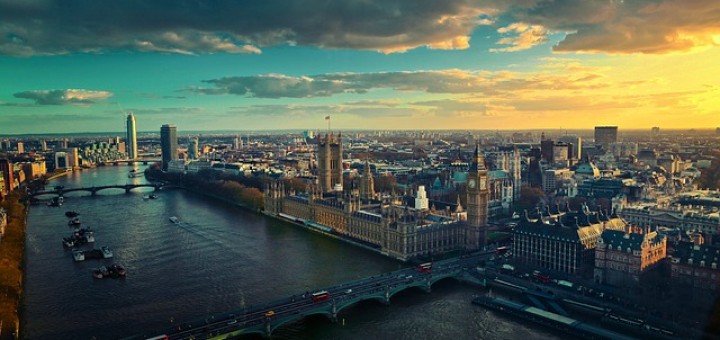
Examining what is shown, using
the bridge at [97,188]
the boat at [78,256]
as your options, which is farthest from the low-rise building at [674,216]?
the bridge at [97,188]

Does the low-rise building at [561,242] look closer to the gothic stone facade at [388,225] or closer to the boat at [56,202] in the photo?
the gothic stone facade at [388,225]

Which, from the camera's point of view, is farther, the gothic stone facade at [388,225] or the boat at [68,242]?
the boat at [68,242]

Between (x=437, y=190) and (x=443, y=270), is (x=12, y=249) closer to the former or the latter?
(x=443, y=270)

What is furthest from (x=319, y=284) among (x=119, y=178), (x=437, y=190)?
(x=119, y=178)

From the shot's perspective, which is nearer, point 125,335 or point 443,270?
point 125,335

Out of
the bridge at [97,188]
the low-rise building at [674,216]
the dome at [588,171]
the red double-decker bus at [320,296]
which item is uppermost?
the dome at [588,171]

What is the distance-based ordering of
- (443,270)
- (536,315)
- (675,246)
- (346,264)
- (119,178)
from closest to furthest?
1. (536,315)
2. (675,246)
3. (443,270)
4. (346,264)
5. (119,178)

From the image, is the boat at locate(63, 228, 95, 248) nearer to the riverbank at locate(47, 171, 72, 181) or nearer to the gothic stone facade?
the gothic stone facade
